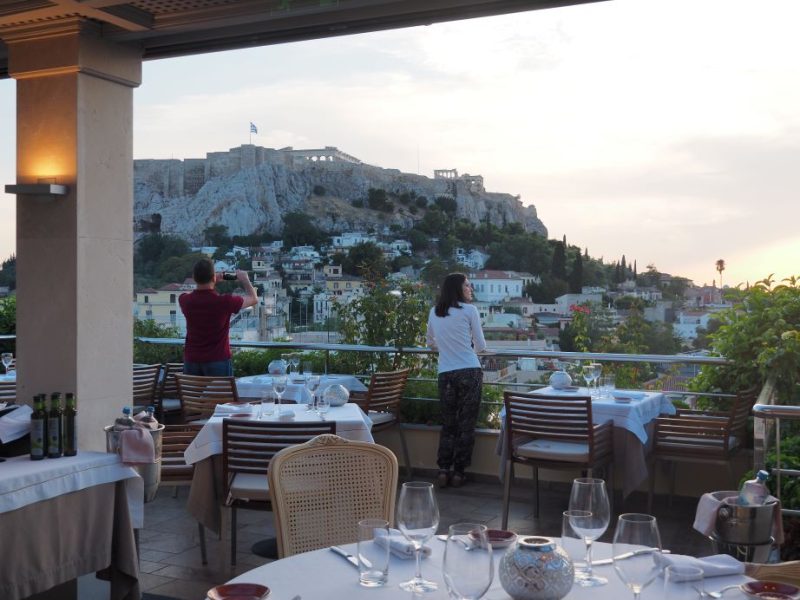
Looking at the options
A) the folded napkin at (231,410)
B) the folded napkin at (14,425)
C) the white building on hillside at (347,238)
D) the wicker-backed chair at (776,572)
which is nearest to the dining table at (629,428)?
the folded napkin at (231,410)

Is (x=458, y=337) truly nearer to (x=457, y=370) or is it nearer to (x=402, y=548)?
(x=457, y=370)

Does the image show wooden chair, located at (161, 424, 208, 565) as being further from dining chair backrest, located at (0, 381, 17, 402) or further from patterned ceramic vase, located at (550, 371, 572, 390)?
patterned ceramic vase, located at (550, 371, 572, 390)

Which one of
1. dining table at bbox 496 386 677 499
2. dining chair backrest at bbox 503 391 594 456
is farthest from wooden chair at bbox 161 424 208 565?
dining table at bbox 496 386 677 499

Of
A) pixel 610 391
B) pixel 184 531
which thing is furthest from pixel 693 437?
pixel 184 531

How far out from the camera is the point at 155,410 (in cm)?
743

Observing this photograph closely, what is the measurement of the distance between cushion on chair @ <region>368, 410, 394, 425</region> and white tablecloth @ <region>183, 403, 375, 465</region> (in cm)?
120

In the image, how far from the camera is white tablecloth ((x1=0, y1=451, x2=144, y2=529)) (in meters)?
3.24

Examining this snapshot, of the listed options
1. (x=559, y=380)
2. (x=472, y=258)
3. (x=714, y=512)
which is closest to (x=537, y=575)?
(x=714, y=512)

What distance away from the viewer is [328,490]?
118 inches

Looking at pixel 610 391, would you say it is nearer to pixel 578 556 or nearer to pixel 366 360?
pixel 366 360

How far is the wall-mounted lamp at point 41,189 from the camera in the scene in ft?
14.7

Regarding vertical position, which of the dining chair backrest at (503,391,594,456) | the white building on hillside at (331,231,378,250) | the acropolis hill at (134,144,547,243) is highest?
the acropolis hill at (134,144,547,243)

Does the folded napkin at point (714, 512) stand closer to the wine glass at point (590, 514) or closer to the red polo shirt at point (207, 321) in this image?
the wine glass at point (590, 514)

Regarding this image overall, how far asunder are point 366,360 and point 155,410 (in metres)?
2.00
